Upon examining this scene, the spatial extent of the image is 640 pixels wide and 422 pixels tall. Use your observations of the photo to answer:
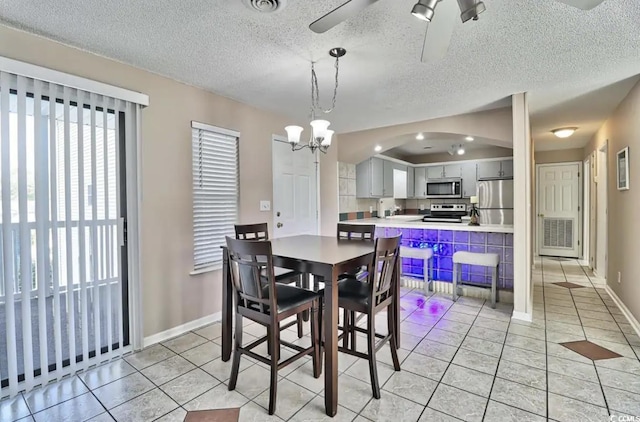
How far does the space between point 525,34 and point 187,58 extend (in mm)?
2415

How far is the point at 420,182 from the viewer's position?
7066mm

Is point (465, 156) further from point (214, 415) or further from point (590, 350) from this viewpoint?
point (214, 415)

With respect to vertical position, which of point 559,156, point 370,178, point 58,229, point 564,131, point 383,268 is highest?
point 564,131

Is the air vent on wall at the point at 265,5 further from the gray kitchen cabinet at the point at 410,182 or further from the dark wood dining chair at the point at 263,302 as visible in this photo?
the gray kitchen cabinet at the point at 410,182

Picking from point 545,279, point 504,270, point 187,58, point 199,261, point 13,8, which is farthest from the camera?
point 545,279

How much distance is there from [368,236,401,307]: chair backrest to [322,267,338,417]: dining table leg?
0.89 feet

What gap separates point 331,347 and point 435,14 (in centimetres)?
185

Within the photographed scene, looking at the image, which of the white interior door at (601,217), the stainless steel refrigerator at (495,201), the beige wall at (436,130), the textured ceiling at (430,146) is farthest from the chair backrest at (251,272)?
the white interior door at (601,217)

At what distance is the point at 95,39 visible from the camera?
85.1 inches

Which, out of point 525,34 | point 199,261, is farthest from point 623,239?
point 199,261

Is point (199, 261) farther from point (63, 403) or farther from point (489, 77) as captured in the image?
point (489, 77)

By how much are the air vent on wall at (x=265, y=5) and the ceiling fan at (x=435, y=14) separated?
0.30 m

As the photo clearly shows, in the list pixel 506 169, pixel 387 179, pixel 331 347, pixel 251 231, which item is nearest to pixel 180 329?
pixel 251 231

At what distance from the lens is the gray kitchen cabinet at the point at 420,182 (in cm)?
702
